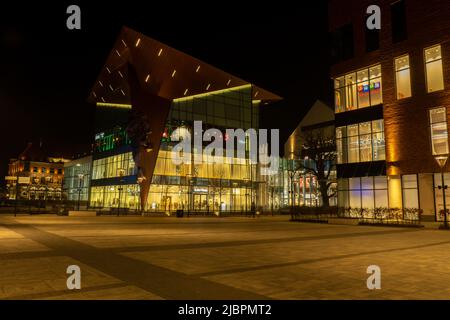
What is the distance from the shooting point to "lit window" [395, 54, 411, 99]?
114ft

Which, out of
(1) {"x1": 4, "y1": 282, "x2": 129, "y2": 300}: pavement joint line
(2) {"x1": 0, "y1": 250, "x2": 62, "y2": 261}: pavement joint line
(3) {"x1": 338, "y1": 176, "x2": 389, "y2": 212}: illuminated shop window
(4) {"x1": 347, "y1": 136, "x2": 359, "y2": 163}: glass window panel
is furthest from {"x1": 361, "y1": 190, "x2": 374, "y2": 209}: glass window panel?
(1) {"x1": 4, "y1": 282, "x2": 129, "y2": 300}: pavement joint line

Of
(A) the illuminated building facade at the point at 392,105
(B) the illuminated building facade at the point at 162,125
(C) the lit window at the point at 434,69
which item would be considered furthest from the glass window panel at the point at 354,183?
(B) the illuminated building facade at the point at 162,125

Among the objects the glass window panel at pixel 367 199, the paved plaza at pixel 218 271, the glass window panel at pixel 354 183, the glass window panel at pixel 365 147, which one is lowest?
the paved plaza at pixel 218 271

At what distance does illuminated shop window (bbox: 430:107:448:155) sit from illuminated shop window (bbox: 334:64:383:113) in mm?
5635

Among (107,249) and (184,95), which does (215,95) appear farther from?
(107,249)

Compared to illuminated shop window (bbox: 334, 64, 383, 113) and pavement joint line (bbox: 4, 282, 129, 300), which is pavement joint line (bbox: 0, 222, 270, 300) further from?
illuminated shop window (bbox: 334, 64, 383, 113)

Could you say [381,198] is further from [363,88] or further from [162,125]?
[162,125]

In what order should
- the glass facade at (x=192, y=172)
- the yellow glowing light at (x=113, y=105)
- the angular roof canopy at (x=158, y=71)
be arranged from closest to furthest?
the angular roof canopy at (x=158, y=71)
the glass facade at (x=192, y=172)
the yellow glowing light at (x=113, y=105)

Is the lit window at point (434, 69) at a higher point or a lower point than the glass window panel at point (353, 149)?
higher

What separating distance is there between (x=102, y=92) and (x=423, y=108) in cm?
5726

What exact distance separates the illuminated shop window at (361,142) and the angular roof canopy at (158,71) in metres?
26.5

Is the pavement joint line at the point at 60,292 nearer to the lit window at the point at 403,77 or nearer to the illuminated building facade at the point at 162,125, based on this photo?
the lit window at the point at 403,77

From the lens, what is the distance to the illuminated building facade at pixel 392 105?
106 ft

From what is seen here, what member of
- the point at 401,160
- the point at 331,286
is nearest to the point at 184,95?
the point at 401,160
